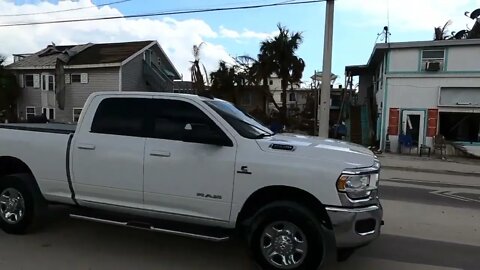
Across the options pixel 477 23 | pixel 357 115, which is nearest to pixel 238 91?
pixel 357 115

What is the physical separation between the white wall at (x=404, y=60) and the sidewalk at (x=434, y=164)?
4.87m

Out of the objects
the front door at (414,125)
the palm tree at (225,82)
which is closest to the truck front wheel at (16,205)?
the front door at (414,125)

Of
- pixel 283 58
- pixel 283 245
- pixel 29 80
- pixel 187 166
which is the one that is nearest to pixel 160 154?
pixel 187 166

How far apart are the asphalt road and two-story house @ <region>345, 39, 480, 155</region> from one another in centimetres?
1638

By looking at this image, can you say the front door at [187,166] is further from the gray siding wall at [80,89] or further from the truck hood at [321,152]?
the gray siding wall at [80,89]

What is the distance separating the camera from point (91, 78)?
33.3 metres

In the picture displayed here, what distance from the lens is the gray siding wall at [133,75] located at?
3297 centimetres

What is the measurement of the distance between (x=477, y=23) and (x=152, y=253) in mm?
35992

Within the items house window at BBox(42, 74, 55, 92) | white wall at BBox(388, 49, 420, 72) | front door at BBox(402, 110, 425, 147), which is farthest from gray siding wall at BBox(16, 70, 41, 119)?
front door at BBox(402, 110, 425, 147)

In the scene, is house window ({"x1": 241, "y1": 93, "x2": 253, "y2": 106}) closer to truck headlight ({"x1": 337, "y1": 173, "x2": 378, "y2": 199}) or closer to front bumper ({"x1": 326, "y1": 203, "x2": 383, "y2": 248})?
truck headlight ({"x1": 337, "y1": 173, "x2": 378, "y2": 199})

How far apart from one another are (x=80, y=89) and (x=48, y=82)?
322 centimetres

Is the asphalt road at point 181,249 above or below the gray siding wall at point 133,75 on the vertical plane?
below

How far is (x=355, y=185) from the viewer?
13.7 ft

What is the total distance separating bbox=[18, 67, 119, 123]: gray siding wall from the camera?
32.6 metres
